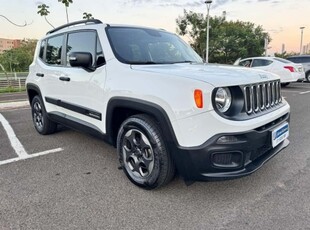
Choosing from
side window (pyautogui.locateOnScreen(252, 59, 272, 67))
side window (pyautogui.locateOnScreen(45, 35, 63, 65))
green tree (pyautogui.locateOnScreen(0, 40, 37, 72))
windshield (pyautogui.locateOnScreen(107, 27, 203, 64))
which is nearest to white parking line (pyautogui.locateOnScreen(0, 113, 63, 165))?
side window (pyautogui.locateOnScreen(45, 35, 63, 65))

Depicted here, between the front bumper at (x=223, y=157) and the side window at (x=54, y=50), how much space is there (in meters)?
2.67

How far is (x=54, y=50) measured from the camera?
4.23m

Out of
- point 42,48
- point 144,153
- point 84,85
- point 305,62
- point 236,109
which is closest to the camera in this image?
point 236,109

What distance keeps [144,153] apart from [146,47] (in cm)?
138

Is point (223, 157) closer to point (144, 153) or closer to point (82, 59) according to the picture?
point (144, 153)

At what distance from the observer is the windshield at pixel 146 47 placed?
122 inches

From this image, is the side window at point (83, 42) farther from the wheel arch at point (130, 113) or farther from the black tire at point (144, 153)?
the black tire at point (144, 153)

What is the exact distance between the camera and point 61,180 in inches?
122

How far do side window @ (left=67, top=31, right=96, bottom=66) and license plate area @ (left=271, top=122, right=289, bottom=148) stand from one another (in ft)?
7.16

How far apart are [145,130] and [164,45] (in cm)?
148

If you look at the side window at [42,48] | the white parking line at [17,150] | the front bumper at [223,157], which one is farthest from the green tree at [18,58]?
the front bumper at [223,157]

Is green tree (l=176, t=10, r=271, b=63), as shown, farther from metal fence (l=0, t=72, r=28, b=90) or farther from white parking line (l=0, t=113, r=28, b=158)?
white parking line (l=0, t=113, r=28, b=158)

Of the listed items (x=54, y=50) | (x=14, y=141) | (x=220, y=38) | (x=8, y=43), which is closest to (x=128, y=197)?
(x=54, y=50)

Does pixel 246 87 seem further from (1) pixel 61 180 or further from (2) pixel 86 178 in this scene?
(1) pixel 61 180
